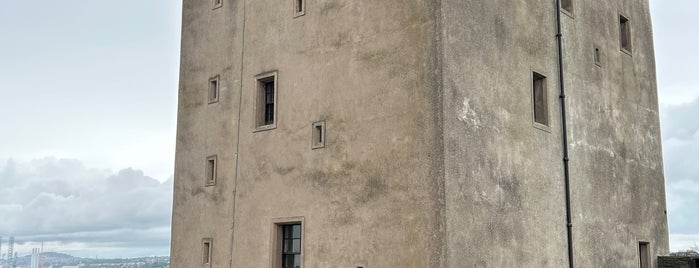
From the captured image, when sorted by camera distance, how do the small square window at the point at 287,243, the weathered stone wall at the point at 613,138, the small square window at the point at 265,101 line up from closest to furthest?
the small square window at the point at 287,243
the small square window at the point at 265,101
the weathered stone wall at the point at 613,138

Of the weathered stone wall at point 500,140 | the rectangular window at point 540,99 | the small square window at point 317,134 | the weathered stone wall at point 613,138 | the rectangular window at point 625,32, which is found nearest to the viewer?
the weathered stone wall at point 500,140

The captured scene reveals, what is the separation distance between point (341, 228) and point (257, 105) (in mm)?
5270

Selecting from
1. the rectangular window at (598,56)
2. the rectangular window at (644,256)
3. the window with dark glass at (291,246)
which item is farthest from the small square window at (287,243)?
the rectangular window at (644,256)

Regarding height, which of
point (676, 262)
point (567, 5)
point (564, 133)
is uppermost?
point (567, 5)

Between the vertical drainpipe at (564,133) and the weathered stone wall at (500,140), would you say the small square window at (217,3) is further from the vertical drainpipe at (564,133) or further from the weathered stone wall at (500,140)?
the vertical drainpipe at (564,133)

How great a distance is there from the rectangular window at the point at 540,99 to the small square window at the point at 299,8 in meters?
7.18

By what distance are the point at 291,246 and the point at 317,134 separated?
11.0 ft

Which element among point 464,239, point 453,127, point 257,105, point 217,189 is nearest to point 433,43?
point 453,127

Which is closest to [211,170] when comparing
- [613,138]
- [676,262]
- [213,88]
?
[213,88]

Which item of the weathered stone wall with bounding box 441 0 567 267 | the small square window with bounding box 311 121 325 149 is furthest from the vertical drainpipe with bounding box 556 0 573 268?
the small square window with bounding box 311 121 325 149

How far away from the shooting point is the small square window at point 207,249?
2495 centimetres

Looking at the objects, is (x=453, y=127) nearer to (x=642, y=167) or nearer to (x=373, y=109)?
(x=373, y=109)

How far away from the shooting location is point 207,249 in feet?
82.6

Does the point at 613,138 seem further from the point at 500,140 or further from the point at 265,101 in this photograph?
the point at 265,101
